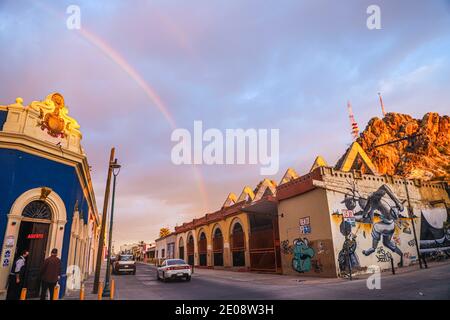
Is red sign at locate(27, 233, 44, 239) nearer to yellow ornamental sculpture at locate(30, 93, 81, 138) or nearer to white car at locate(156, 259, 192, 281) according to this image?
yellow ornamental sculpture at locate(30, 93, 81, 138)

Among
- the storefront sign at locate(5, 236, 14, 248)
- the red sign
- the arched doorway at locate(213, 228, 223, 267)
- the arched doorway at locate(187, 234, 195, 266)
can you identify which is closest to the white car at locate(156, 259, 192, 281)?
the red sign

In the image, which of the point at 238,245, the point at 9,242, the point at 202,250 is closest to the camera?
the point at 9,242

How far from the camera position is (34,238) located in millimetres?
12047

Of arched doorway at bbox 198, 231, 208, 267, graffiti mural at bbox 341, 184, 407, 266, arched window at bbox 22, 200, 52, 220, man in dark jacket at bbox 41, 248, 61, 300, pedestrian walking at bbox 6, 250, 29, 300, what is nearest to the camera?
man in dark jacket at bbox 41, 248, 61, 300

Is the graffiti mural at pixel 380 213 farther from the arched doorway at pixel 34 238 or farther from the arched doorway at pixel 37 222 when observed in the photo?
the arched doorway at pixel 34 238

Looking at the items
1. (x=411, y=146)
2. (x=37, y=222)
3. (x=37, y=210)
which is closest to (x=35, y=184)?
(x=37, y=210)

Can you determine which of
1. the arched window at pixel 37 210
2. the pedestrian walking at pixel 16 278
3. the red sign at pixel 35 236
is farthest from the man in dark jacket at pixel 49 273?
the arched window at pixel 37 210

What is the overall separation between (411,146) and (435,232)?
52.9m

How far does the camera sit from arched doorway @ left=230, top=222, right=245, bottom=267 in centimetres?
2825

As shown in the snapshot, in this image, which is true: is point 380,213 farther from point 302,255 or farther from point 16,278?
point 16,278

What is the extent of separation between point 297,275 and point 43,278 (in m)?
15.6

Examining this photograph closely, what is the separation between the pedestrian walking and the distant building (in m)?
15.9

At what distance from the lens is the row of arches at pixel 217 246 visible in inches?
1134
